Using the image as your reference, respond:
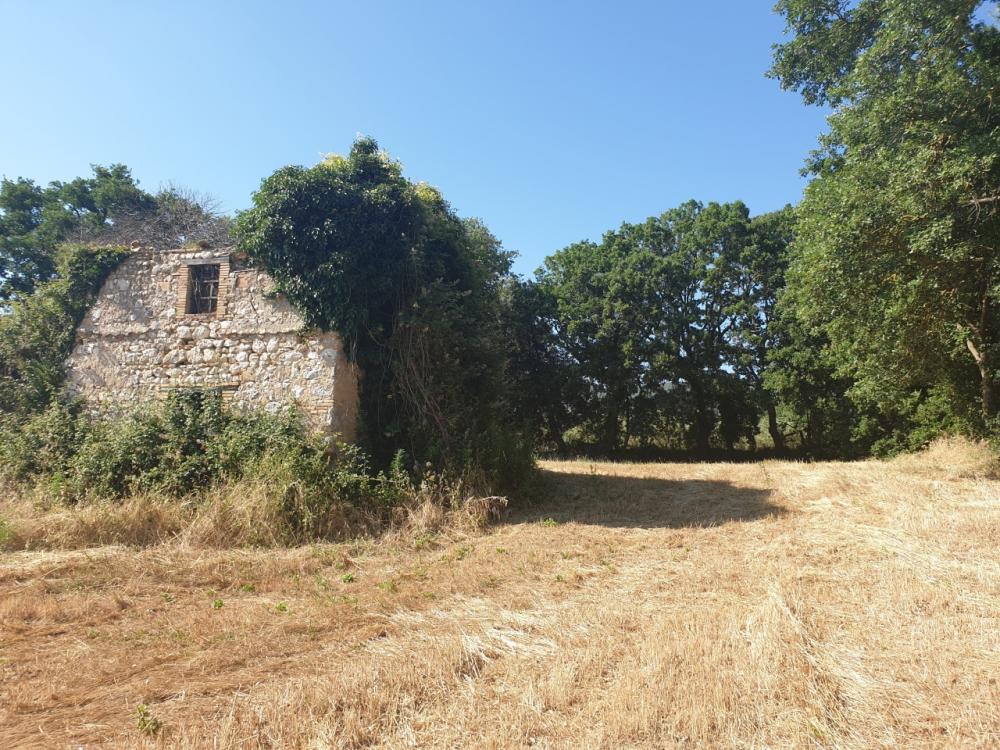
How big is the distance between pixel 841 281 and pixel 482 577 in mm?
9019

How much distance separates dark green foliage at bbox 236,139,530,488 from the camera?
29.1ft

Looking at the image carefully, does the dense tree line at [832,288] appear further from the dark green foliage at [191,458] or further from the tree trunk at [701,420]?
Answer: the dark green foliage at [191,458]

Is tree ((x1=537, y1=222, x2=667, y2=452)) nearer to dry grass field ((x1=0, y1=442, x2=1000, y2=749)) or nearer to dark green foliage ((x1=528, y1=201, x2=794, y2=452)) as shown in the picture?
dark green foliage ((x1=528, y1=201, x2=794, y2=452))

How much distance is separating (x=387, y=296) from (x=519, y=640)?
676 centimetres

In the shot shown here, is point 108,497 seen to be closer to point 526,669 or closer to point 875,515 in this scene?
point 526,669

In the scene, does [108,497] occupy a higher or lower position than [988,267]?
lower

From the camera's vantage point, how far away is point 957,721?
2754mm

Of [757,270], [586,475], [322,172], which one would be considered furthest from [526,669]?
[757,270]

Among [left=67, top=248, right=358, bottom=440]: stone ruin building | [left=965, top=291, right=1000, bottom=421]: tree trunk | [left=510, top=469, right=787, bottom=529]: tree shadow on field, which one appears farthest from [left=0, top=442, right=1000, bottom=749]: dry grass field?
[left=965, top=291, right=1000, bottom=421]: tree trunk

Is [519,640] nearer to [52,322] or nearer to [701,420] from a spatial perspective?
[52,322]

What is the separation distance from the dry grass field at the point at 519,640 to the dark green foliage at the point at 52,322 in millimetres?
3327

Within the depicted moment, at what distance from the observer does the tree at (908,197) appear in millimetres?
8633

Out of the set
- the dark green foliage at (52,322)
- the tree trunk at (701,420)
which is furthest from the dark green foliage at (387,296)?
the tree trunk at (701,420)

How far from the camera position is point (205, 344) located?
9.10 meters
